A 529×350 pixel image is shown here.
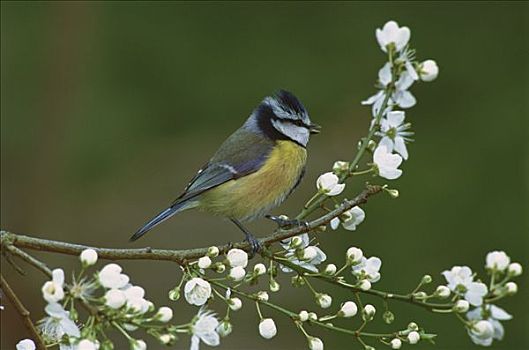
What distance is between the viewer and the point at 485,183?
4262 mm

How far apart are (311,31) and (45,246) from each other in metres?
3.75

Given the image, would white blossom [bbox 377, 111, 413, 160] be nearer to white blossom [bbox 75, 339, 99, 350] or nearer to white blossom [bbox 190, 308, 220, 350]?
white blossom [bbox 190, 308, 220, 350]

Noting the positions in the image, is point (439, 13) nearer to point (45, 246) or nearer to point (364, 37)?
point (364, 37)

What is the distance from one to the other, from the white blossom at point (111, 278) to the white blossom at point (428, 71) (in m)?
0.48

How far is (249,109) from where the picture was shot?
448 cm

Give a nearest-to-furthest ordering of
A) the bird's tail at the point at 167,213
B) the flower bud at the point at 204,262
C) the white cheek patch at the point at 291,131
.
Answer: the flower bud at the point at 204,262 < the bird's tail at the point at 167,213 < the white cheek patch at the point at 291,131

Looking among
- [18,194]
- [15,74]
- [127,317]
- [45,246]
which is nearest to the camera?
[127,317]

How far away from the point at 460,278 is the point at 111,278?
44cm

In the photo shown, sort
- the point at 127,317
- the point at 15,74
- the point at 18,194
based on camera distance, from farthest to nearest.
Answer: the point at 15,74, the point at 18,194, the point at 127,317

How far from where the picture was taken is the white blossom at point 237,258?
3.88 ft

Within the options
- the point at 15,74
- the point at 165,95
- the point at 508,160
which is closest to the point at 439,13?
the point at 508,160

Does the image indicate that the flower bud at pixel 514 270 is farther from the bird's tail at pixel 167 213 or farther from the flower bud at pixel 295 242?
the bird's tail at pixel 167 213

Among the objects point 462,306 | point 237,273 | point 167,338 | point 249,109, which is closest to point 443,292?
point 462,306

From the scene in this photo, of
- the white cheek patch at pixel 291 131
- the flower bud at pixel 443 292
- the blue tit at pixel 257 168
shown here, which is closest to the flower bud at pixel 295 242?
the flower bud at pixel 443 292
